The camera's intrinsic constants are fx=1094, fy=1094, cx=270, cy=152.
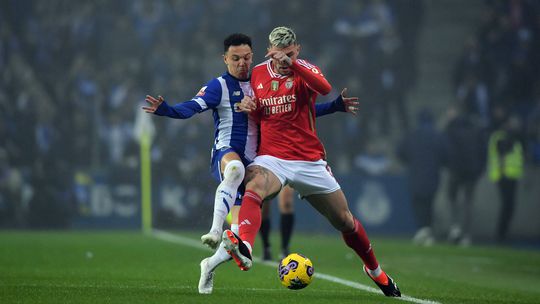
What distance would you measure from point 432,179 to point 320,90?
13360 mm

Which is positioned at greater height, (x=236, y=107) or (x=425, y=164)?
(x=236, y=107)

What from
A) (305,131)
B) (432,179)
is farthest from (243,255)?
(432,179)

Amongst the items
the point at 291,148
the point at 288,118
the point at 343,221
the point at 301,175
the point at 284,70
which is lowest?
the point at 343,221

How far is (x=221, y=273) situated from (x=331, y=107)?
2.73m

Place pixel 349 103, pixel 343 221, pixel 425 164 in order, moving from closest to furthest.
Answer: pixel 343 221
pixel 349 103
pixel 425 164

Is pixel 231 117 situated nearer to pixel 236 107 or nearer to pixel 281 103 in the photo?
pixel 236 107

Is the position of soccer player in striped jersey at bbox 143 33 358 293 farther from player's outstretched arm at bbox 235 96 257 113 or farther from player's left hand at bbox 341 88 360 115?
player's outstretched arm at bbox 235 96 257 113

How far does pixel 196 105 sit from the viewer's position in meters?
9.17

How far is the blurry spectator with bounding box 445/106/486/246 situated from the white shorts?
12.9 metres

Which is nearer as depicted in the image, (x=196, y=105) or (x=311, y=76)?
(x=311, y=76)

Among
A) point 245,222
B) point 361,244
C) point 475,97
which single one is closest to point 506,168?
point 475,97

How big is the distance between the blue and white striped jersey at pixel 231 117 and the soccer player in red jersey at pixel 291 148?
0.38 meters

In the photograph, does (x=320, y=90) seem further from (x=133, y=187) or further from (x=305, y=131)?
(x=133, y=187)

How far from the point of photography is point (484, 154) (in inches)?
855
